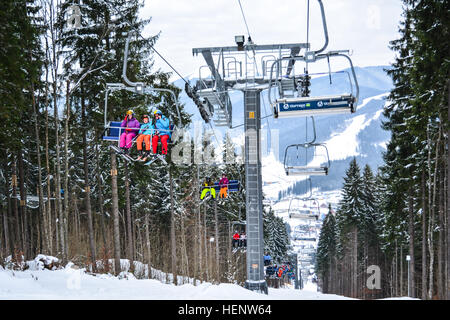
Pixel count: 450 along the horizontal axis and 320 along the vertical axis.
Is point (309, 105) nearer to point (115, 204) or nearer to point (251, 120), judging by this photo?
point (251, 120)

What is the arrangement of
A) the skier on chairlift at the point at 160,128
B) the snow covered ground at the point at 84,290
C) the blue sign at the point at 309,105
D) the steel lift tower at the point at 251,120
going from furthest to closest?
1. the steel lift tower at the point at 251,120
2. the skier on chairlift at the point at 160,128
3. the blue sign at the point at 309,105
4. the snow covered ground at the point at 84,290

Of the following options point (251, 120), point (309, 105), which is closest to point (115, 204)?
point (251, 120)

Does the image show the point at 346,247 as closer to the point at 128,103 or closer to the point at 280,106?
the point at 128,103

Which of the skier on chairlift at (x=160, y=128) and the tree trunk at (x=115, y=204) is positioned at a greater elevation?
the skier on chairlift at (x=160, y=128)

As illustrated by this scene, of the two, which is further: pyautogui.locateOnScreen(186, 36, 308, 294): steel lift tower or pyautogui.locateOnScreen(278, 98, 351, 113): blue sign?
pyautogui.locateOnScreen(186, 36, 308, 294): steel lift tower

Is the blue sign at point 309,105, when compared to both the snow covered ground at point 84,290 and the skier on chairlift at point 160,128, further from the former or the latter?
the snow covered ground at point 84,290

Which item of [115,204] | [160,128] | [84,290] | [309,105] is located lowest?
[84,290]

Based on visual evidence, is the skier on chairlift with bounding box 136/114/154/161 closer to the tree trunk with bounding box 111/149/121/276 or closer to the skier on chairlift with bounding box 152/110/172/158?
the skier on chairlift with bounding box 152/110/172/158

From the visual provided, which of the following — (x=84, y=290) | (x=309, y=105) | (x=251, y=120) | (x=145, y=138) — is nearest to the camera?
(x=309, y=105)

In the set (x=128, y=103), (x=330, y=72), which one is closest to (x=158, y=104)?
(x=128, y=103)

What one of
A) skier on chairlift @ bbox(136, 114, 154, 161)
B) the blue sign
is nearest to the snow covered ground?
skier on chairlift @ bbox(136, 114, 154, 161)

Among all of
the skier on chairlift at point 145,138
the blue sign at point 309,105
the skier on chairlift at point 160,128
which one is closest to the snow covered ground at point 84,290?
the skier on chairlift at point 145,138

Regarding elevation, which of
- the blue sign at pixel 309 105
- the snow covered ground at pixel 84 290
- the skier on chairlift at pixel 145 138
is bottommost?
the snow covered ground at pixel 84 290
